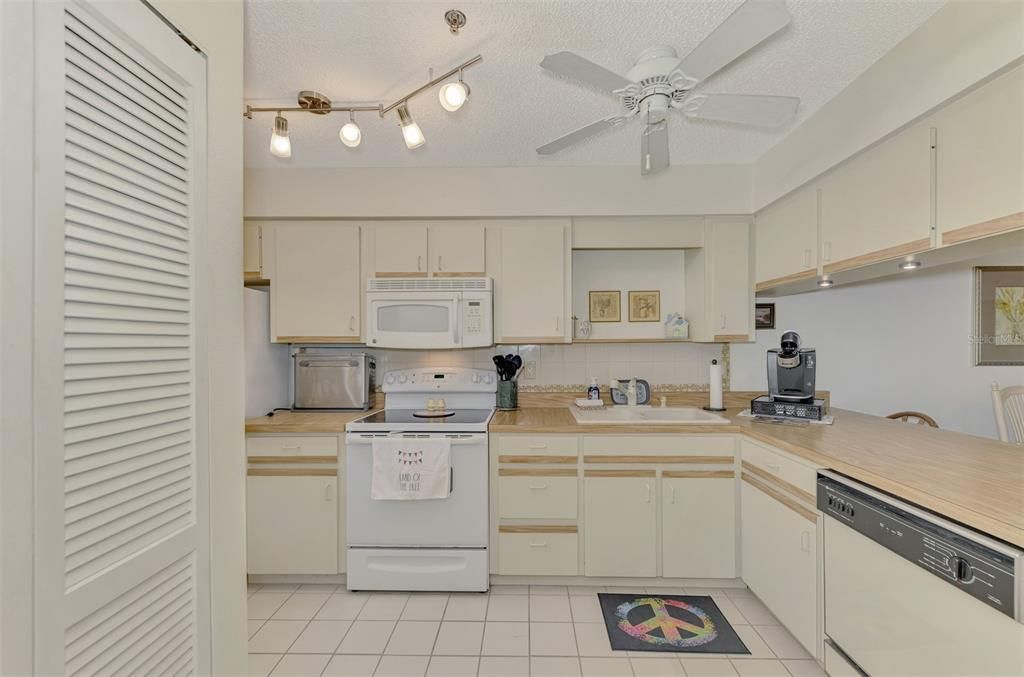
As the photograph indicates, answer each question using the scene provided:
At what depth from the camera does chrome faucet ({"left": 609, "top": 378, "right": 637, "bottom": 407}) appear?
117 inches

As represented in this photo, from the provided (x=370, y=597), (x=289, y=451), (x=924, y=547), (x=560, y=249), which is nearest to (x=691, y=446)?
(x=924, y=547)

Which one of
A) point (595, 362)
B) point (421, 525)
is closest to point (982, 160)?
point (595, 362)

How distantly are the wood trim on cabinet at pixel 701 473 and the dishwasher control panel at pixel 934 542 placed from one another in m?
0.72

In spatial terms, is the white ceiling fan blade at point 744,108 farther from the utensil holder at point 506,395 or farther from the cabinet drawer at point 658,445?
the utensil holder at point 506,395

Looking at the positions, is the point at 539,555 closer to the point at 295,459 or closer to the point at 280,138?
the point at 295,459

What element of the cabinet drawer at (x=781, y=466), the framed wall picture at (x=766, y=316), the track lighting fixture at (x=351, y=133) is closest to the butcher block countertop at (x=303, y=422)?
the track lighting fixture at (x=351, y=133)

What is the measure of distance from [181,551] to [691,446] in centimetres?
219

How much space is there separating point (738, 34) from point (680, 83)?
296 millimetres

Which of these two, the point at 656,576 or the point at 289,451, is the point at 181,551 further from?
the point at 656,576

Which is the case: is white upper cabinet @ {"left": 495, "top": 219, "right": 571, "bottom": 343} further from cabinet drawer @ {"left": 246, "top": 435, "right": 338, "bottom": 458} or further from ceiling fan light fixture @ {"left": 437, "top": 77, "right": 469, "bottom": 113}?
ceiling fan light fixture @ {"left": 437, "top": 77, "right": 469, "bottom": 113}

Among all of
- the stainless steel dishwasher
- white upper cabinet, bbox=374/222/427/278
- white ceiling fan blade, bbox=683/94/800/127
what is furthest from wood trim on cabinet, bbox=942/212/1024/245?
white upper cabinet, bbox=374/222/427/278

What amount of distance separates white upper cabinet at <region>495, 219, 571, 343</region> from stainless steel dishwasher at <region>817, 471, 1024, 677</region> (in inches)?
63.0

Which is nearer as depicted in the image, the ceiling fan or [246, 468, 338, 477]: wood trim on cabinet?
the ceiling fan

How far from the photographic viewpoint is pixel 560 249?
112 inches
